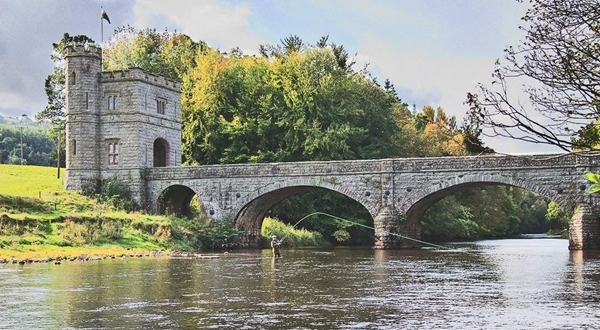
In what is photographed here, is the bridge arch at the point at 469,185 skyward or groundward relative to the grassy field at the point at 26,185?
groundward

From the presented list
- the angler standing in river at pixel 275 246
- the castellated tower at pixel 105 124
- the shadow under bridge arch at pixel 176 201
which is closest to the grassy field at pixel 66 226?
the castellated tower at pixel 105 124

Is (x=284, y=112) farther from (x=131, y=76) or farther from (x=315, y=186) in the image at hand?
(x=315, y=186)

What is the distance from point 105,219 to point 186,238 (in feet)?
15.8

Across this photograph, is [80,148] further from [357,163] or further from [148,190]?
[357,163]

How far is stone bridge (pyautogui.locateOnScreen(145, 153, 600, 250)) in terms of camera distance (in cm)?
4266

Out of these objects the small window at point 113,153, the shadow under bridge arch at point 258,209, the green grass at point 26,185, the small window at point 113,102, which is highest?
the small window at point 113,102

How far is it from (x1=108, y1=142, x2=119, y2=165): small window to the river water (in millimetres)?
18254

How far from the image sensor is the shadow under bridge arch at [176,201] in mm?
54094

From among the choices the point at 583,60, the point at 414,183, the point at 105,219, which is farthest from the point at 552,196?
the point at 583,60

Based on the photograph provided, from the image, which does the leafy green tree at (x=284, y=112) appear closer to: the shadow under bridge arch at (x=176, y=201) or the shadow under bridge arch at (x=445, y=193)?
the shadow under bridge arch at (x=176, y=201)

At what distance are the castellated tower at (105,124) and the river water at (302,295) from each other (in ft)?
58.0

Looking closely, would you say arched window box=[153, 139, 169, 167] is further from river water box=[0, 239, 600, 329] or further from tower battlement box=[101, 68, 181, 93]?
river water box=[0, 239, 600, 329]

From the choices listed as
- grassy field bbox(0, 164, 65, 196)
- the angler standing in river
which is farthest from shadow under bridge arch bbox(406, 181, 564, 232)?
grassy field bbox(0, 164, 65, 196)

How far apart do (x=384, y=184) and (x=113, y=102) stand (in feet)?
58.4
